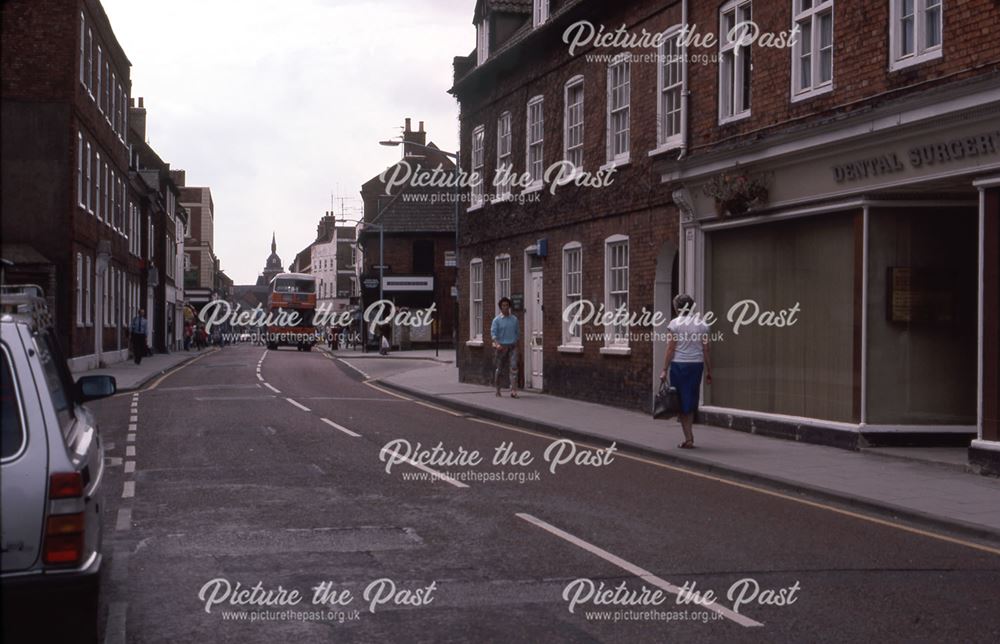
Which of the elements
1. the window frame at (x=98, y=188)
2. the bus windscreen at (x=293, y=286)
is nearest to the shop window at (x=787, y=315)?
the window frame at (x=98, y=188)

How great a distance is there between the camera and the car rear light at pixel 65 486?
14.4 ft

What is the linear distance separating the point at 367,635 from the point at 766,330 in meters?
11.6

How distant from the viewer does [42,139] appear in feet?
100

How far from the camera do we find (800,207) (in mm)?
15250

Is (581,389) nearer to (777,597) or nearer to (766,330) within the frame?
(766,330)

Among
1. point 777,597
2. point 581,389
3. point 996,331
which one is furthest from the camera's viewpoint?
point 581,389

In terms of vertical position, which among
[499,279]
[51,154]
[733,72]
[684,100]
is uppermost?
[51,154]

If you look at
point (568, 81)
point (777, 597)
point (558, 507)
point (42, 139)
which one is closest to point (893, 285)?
point (558, 507)

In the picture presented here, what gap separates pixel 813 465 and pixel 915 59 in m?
4.80

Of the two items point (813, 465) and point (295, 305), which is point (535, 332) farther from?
point (295, 305)

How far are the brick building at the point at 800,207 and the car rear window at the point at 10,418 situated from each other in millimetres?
9997

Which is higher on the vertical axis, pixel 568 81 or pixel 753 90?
pixel 568 81

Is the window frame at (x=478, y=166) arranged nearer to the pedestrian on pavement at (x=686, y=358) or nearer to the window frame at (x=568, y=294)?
the window frame at (x=568, y=294)

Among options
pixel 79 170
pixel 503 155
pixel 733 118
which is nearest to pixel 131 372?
pixel 79 170
